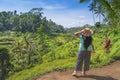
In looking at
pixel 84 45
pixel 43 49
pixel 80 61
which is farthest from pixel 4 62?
pixel 84 45

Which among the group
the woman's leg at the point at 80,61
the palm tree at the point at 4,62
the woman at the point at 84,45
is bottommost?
the palm tree at the point at 4,62

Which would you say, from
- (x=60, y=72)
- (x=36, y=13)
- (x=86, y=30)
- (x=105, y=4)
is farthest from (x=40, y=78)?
(x=36, y=13)

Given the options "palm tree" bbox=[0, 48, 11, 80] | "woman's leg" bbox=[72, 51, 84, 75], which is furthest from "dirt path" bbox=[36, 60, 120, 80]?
"palm tree" bbox=[0, 48, 11, 80]

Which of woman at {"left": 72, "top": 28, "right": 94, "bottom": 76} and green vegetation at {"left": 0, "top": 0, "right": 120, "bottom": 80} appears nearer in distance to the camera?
woman at {"left": 72, "top": 28, "right": 94, "bottom": 76}

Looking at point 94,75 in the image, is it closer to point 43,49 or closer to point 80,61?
point 80,61

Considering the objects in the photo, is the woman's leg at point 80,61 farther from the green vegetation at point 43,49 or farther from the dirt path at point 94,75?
the green vegetation at point 43,49

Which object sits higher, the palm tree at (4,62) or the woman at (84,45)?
the woman at (84,45)

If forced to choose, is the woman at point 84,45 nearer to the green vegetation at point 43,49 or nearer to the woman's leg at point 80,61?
A: the woman's leg at point 80,61

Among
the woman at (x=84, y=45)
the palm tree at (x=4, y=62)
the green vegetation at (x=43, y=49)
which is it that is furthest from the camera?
the palm tree at (x=4, y=62)

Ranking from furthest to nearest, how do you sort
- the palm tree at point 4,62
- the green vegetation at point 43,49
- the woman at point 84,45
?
1. the palm tree at point 4,62
2. the green vegetation at point 43,49
3. the woman at point 84,45

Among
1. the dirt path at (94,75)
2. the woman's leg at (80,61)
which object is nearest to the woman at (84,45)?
the woman's leg at (80,61)

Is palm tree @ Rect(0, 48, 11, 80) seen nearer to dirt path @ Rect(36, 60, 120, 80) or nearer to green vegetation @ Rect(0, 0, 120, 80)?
green vegetation @ Rect(0, 0, 120, 80)

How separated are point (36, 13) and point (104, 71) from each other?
113m

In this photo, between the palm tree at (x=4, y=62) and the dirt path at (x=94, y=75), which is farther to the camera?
the palm tree at (x=4, y=62)
